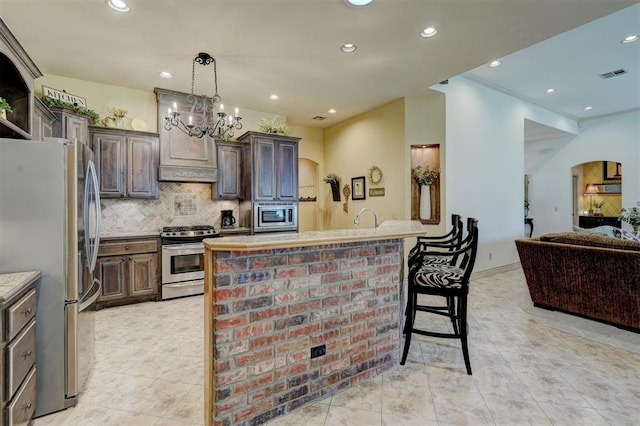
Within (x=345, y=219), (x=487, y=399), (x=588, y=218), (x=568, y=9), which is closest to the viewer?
(x=487, y=399)

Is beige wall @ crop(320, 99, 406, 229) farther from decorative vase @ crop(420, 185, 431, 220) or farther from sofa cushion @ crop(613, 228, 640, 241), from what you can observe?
sofa cushion @ crop(613, 228, 640, 241)

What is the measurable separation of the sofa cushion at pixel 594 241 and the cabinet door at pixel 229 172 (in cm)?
447

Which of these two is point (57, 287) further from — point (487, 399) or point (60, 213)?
point (487, 399)

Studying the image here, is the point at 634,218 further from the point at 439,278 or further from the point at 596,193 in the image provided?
the point at 439,278

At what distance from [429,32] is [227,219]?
3.92 metres

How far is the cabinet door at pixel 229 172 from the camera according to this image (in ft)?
15.8

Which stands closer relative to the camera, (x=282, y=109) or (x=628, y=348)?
(x=628, y=348)

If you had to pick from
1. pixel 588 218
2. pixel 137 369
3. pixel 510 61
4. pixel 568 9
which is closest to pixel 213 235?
pixel 137 369

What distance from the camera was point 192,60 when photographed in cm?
352

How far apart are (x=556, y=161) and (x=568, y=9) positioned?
696cm

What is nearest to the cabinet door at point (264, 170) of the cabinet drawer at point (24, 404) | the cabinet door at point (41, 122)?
the cabinet door at point (41, 122)

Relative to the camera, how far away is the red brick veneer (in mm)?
1655

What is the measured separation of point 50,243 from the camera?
6.06ft

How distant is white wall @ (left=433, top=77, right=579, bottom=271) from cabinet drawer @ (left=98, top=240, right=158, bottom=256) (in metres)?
4.46
